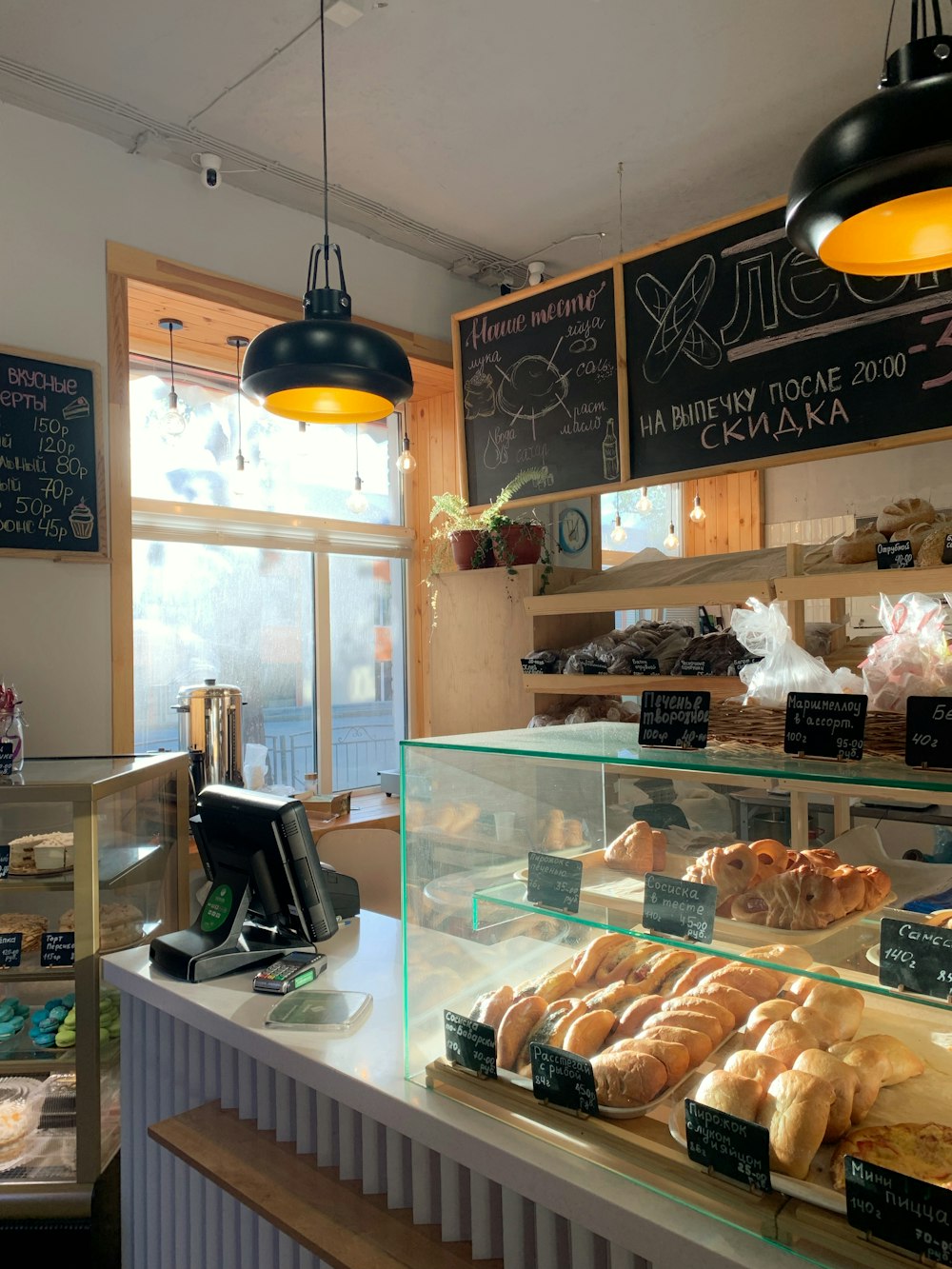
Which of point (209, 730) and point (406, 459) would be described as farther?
point (406, 459)

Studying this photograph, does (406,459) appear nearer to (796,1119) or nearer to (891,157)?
(891,157)

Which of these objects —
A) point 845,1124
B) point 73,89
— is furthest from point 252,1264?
point 73,89

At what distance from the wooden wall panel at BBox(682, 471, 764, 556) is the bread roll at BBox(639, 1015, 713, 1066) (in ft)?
18.1

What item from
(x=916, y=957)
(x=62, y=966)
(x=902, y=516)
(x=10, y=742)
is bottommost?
(x=62, y=966)

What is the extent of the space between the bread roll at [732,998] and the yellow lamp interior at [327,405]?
4.51 feet

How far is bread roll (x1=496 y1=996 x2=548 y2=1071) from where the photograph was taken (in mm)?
1292

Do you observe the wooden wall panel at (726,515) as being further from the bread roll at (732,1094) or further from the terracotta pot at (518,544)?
the bread roll at (732,1094)

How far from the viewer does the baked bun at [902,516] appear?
95.3 inches

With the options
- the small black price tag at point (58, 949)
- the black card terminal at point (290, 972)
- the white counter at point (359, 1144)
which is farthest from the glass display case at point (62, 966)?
the black card terminal at point (290, 972)

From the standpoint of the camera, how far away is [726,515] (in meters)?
6.82

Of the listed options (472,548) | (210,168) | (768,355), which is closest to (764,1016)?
(768,355)

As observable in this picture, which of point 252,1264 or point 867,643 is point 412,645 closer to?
point 867,643

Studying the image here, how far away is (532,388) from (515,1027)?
2.82 m

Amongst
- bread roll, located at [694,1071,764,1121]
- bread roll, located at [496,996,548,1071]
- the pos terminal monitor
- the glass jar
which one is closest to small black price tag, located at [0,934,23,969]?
the glass jar
